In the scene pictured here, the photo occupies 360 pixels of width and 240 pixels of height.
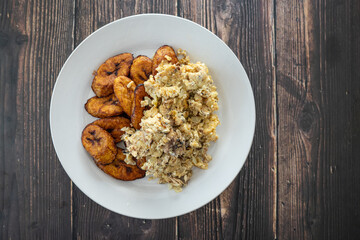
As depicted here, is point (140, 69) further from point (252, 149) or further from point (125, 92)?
point (252, 149)

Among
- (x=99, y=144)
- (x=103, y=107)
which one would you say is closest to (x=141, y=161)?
(x=99, y=144)

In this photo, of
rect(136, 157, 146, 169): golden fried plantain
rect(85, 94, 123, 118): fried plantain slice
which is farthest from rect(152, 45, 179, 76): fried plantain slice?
rect(136, 157, 146, 169): golden fried plantain

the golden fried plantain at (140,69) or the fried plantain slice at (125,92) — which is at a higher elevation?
the golden fried plantain at (140,69)

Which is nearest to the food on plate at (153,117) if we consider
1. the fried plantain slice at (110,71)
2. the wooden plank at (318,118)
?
the fried plantain slice at (110,71)

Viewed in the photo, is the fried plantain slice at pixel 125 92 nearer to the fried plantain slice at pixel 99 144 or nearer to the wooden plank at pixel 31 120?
the fried plantain slice at pixel 99 144

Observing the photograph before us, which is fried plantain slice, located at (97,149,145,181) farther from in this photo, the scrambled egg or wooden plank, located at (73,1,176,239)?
wooden plank, located at (73,1,176,239)

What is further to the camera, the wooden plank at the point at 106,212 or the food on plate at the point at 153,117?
the wooden plank at the point at 106,212
